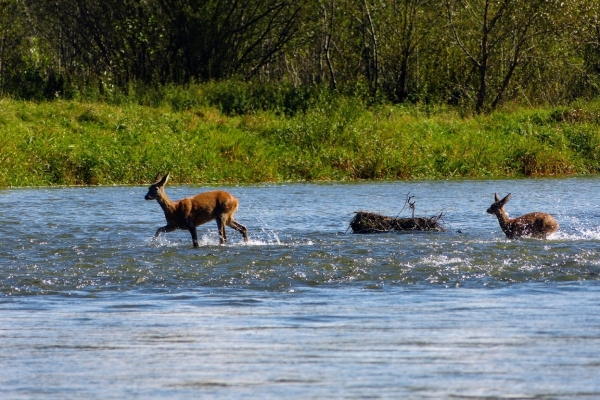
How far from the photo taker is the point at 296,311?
9922 millimetres

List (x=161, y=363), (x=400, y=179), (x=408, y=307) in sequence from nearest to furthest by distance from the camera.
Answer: (x=161, y=363)
(x=408, y=307)
(x=400, y=179)

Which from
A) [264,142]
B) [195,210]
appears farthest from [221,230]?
[264,142]

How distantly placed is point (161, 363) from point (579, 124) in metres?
27.6

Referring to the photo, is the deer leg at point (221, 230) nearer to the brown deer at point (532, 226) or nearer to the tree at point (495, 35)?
the brown deer at point (532, 226)

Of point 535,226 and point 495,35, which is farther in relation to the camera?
point 495,35

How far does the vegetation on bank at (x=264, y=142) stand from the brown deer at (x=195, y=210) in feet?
34.7

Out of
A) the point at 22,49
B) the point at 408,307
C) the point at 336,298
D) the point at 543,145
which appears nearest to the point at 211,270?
the point at 336,298

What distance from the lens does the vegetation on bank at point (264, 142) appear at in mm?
26703

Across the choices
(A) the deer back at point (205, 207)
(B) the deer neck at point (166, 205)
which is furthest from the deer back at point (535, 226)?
(B) the deer neck at point (166, 205)

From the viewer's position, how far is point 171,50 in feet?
127

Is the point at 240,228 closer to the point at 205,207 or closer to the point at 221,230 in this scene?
the point at 221,230

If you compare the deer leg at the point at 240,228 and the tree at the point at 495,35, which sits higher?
the tree at the point at 495,35

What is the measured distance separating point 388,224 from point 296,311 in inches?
267

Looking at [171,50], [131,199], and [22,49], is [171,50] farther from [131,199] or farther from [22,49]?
[131,199]
